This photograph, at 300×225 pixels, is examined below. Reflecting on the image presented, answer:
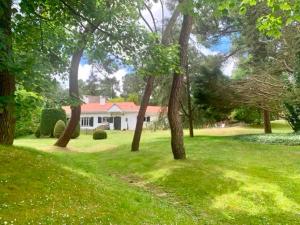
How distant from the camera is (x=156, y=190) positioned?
1199cm

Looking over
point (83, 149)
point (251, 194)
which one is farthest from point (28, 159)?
point (83, 149)

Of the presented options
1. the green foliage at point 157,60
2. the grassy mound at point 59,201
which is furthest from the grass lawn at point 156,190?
the green foliage at point 157,60

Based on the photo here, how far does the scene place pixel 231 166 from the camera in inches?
570

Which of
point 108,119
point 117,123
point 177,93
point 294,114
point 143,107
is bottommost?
point 294,114

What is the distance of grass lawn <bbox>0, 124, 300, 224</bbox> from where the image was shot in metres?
6.77

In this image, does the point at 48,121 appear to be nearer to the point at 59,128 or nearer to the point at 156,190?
the point at 59,128

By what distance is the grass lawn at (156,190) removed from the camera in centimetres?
677

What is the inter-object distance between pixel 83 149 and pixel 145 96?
20.2 feet

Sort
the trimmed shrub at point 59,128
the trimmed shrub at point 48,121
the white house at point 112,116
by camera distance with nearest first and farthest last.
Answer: the trimmed shrub at point 59,128 → the trimmed shrub at point 48,121 → the white house at point 112,116

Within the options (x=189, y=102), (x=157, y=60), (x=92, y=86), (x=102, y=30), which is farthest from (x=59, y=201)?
(x=92, y=86)

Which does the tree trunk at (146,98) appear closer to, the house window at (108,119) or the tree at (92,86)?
the house window at (108,119)

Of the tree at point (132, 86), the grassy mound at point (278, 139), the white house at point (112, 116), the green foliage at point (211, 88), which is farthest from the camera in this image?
the tree at point (132, 86)

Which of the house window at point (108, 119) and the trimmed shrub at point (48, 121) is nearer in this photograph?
the trimmed shrub at point (48, 121)

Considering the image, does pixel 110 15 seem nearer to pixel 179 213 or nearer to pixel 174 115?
pixel 174 115
